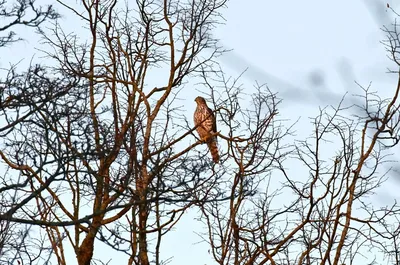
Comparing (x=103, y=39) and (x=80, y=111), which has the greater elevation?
(x=103, y=39)

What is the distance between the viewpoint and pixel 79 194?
920cm

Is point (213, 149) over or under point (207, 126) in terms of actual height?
under

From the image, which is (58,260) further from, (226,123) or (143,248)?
(226,123)

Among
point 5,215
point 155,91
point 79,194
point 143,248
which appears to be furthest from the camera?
point 155,91

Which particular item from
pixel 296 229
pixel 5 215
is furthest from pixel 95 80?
pixel 5 215

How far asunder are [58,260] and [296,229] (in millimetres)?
2137

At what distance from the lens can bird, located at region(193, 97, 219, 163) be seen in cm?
949

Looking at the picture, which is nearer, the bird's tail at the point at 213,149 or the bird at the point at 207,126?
the bird's tail at the point at 213,149

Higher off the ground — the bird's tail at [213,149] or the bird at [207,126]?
the bird at [207,126]

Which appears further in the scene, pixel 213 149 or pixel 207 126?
pixel 207 126

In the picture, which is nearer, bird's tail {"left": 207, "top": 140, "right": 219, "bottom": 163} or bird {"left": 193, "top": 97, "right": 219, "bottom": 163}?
bird's tail {"left": 207, "top": 140, "right": 219, "bottom": 163}

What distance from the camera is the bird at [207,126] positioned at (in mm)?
9492

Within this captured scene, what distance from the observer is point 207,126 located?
1161cm

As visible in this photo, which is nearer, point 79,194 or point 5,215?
point 5,215
